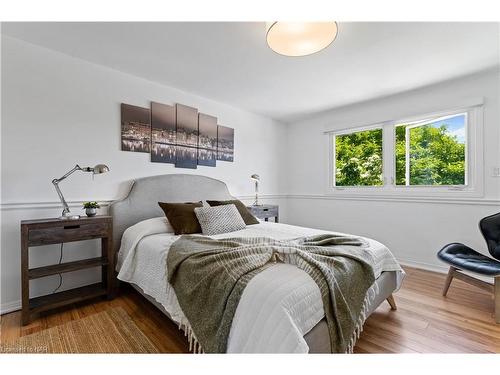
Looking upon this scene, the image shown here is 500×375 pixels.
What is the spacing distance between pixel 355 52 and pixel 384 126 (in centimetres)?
164

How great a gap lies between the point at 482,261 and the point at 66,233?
3615 mm

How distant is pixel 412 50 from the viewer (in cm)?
214

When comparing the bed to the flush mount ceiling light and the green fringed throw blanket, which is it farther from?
the flush mount ceiling light

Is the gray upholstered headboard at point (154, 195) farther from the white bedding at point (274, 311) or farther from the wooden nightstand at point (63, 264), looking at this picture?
the white bedding at point (274, 311)

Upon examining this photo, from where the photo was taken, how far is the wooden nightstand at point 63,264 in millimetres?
1791

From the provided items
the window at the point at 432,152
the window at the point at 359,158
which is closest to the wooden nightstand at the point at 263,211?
the window at the point at 359,158

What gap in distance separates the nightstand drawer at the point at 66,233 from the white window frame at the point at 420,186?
10.8 feet

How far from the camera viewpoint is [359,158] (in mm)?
3750

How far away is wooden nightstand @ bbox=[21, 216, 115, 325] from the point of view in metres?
1.79

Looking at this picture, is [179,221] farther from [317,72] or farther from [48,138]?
[317,72]

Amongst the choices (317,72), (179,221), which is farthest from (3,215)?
(317,72)

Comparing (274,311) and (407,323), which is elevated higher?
(274,311)

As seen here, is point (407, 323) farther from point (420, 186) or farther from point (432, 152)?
point (432, 152)

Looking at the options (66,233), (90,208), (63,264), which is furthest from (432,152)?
(63,264)
